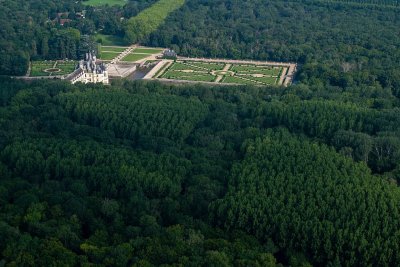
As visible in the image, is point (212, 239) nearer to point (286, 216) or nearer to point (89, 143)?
point (286, 216)

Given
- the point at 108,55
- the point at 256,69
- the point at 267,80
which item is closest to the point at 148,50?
the point at 108,55

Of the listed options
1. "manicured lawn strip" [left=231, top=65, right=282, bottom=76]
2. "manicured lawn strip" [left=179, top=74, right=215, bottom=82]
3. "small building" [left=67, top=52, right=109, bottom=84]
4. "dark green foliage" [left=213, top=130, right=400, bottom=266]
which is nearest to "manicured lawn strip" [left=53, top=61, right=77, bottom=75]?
"small building" [left=67, top=52, right=109, bottom=84]

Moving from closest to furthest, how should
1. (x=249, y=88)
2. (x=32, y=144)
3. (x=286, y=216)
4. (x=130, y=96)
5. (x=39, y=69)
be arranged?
(x=286, y=216), (x=32, y=144), (x=130, y=96), (x=249, y=88), (x=39, y=69)

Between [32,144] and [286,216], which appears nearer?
[286,216]

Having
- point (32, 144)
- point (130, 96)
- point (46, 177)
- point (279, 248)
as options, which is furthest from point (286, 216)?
point (130, 96)

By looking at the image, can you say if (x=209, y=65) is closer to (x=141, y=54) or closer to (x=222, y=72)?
(x=222, y=72)

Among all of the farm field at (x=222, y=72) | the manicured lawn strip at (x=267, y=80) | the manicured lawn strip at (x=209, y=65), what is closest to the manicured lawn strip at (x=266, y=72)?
the farm field at (x=222, y=72)

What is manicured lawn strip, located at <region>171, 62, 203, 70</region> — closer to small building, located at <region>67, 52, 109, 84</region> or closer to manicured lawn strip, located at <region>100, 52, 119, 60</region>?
manicured lawn strip, located at <region>100, 52, 119, 60</region>

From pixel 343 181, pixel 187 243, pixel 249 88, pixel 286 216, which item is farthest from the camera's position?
pixel 249 88

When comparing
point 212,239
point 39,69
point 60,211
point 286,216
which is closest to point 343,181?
point 286,216
